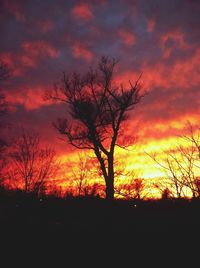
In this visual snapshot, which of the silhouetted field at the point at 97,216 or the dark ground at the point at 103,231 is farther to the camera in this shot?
the silhouetted field at the point at 97,216

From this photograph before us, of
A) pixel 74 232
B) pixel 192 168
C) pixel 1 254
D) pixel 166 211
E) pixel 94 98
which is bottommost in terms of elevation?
pixel 1 254

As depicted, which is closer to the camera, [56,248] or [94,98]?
[56,248]

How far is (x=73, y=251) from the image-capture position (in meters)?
7.40

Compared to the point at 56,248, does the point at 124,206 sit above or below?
above

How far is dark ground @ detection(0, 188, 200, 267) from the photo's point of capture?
22.7 ft

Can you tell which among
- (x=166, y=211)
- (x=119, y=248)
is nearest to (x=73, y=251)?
(x=119, y=248)

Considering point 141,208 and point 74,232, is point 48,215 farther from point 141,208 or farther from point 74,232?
point 141,208

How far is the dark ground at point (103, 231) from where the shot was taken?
6.93 m

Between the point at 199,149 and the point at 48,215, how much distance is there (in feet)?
19.3

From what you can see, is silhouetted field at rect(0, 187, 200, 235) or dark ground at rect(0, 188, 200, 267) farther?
silhouetted field at rect(0, 187, 200, 235)

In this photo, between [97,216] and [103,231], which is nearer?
[103,231]

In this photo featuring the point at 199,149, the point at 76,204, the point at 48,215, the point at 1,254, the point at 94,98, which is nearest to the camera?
the point at 199,149

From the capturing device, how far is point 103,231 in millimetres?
8633

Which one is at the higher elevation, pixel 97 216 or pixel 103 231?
pixel 97 216
